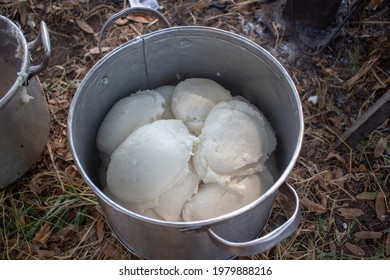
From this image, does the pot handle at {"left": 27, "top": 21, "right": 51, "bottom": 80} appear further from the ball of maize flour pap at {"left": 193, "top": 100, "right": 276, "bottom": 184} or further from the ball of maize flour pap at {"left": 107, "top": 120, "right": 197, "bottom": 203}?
the ball of maize flour pap at {"left": 193, "top": 100, "right": 276, "bottom": 184}

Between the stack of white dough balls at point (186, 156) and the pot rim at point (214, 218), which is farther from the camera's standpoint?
the stack of white dough balls at point (186, 156)

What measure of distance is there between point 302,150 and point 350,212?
203 mm

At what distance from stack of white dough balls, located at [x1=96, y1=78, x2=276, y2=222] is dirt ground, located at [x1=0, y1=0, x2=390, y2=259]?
162mm

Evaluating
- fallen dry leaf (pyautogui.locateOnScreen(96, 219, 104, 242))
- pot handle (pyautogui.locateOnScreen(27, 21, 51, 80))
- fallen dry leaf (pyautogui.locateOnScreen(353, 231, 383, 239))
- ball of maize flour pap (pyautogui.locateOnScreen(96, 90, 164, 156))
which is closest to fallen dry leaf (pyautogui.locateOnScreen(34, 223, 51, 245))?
fallen dry leaf (pyautogui.locateOnScreen(96, 219, 104, 242))

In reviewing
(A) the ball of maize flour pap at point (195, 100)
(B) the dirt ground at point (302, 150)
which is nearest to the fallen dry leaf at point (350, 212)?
(B) the dirt ground at point (302, 150)

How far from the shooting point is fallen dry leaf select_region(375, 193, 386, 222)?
1.14 meters

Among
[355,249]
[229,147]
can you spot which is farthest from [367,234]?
[229,147]

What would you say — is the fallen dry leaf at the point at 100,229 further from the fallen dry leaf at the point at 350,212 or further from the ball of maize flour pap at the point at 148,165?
the fallen dry leaf at the point at 350,212

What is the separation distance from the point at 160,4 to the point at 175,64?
45cm

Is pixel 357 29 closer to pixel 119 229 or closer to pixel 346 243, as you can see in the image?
pixel 346 243

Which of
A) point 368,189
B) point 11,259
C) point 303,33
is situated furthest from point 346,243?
point 11,259

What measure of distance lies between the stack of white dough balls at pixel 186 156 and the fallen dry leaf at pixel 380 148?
35 cm

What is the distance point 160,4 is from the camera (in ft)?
4.78

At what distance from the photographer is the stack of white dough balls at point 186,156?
914mm
